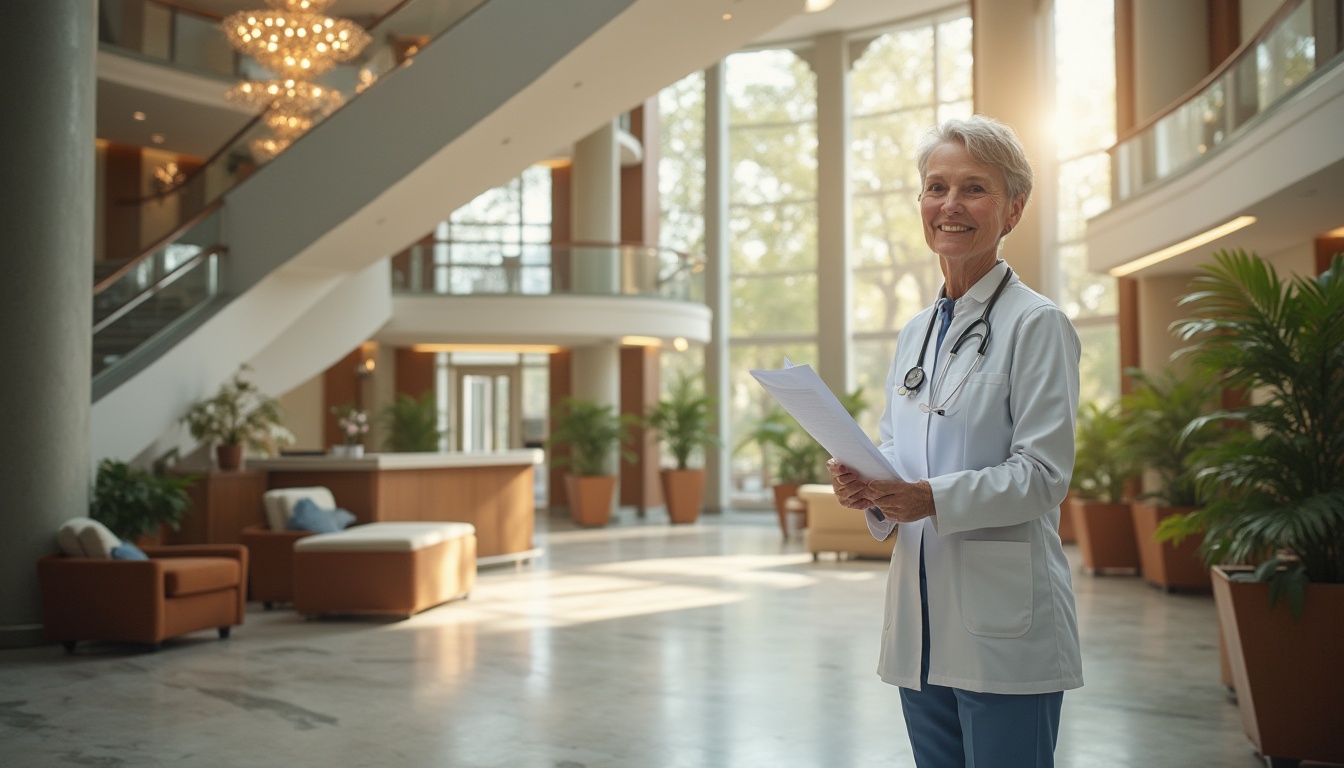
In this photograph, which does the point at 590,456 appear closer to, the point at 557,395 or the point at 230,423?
the point at 557,395

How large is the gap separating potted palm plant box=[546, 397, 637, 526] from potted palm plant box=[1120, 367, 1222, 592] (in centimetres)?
940

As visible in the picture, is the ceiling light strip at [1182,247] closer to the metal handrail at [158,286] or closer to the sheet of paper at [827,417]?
the sheet of paper at [827,417]

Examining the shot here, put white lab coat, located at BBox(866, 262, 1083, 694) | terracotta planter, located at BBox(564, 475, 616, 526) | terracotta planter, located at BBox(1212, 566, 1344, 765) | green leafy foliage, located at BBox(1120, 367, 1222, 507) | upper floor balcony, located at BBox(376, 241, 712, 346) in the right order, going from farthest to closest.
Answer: terracotta planter, located at BBox(564, 475, 616, 526), upper floor balcony, located at BBox(376, 241, 712, 346), green leafy foliage, located at BBox(1120, 367, 1222, 507), terracotta planter, located at BBox(1212, 566, 1344, 765), white lab coat, located at BBox(866, 262, 1083, 694)

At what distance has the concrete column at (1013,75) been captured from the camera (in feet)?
52.5

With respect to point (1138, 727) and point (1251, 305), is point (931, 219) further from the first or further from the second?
point (1138, 727)

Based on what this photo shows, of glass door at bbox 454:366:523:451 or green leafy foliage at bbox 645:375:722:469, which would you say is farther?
glass door at bbox 454:366:523:451

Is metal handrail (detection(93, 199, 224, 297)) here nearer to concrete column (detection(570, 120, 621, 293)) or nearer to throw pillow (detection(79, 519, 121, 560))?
throw pillow (detection(79, 519, 121, 560))

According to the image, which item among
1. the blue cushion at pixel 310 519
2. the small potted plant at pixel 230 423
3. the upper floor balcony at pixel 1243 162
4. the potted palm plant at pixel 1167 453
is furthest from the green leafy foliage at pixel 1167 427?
the small potted plant at pixel 230 423

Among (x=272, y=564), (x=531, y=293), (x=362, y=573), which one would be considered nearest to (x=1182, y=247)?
(x=362, y=573)

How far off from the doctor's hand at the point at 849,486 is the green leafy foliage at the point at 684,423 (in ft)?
55.6

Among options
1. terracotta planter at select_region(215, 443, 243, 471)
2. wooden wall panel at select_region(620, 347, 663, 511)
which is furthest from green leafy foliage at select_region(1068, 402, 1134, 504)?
wooden wall panel at select_region(620, 347, 663, 511)

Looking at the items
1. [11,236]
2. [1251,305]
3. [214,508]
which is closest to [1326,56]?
[1251,305]

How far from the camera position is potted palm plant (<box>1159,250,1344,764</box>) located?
15.4 ft

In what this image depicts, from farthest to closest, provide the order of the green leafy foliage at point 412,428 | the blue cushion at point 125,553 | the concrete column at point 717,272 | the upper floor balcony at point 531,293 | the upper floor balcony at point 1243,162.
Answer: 1. the concrete column at point 717,272
2. the green leafy foliage at point 412,428
3. the upper floor balcony at point 531,293
4. the upper floor balcony at point 1243,162
5. the blue cushion at point 125,553
